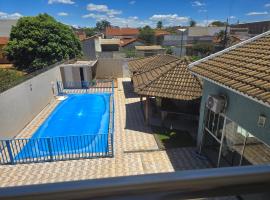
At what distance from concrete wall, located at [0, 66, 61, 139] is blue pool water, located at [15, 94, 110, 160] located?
1136mm

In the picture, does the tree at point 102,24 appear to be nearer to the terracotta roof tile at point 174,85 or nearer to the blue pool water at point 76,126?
the blue pool water at point 76,126

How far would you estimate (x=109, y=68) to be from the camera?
1065 inches

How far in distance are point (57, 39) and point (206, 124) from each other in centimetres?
2379

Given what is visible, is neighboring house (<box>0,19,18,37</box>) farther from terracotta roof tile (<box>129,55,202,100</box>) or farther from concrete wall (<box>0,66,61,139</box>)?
terracotta roof tile (<box>129,55,202,100</box>)

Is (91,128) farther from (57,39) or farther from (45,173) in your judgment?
(57,39)

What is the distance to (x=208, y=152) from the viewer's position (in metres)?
9.88

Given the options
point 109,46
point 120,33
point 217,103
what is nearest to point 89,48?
point 109,46

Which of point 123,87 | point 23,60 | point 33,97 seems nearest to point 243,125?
point 33,97

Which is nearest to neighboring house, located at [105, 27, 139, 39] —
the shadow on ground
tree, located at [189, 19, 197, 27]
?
tree, located at [189, 19, 197, 27]

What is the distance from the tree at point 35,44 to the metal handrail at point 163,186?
28148 millimetres

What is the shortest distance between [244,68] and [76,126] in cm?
1114

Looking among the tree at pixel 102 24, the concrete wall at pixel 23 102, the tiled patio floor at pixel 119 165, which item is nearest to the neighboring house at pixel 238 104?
the tiled patio floor at pixel 119 165

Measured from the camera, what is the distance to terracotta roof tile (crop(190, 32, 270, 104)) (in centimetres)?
576

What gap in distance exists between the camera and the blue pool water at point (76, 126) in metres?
10.6
